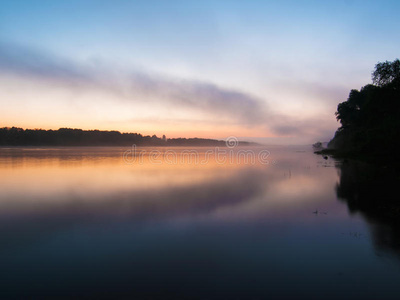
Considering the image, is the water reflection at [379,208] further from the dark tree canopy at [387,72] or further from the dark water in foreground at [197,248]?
the dark tree canopy at [387,72]

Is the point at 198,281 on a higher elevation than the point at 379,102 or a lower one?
lower

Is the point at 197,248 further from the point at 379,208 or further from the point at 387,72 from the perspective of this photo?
the point at 387,72

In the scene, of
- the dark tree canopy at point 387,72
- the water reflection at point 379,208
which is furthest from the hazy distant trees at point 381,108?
the water reflection at point 379,208

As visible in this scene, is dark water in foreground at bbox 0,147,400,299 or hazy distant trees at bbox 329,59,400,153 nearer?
dark water in foreground at bbox 0,147,400,299

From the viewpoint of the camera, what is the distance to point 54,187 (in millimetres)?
16312

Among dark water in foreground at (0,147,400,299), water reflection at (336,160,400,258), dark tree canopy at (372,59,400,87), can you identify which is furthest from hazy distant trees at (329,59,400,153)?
dark water in foreground at (0,147,400,299)

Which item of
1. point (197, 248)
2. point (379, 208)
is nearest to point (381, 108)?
point (379, 208)

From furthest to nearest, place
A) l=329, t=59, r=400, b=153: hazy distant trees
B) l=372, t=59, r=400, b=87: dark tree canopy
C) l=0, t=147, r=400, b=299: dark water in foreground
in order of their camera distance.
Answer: l=372, t=59, r=400, b=87: dark tree canopy, l=329, t=59, r=400, b=153: hazy distant trees, l=0, t=147, r=400, b=299: dark water in foreground

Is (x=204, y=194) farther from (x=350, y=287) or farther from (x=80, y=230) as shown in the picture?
(x=350, y=287)

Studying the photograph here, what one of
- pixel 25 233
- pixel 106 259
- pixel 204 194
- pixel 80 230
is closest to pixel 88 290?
pixel 106 259

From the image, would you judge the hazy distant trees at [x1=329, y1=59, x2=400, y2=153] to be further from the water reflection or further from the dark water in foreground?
the dark water in foreground

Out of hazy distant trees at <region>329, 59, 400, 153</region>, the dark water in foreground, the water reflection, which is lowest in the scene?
the dark water in foreground

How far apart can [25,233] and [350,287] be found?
928cm

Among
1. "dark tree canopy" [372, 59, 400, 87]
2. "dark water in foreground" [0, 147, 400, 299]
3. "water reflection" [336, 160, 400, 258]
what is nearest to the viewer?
"dark water in foreground" [0, 147, 400, 299]
